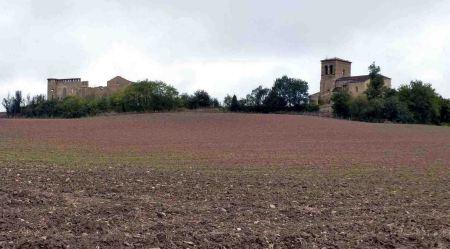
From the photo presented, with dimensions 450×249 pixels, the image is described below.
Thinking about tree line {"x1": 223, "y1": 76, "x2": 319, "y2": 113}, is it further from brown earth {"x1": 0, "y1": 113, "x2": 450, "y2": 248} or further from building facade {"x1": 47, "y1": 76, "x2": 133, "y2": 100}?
brown earth {"x1": 0, "y1": 113, "x2": 450, "y2": 248}

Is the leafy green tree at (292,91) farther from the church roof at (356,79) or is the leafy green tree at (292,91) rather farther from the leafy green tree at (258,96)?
the church roof at (356,79)

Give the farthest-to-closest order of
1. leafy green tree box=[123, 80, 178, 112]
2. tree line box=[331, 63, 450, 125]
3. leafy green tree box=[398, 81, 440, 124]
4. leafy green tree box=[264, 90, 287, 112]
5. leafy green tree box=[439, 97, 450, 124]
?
1. leafy green tree box=[439, 97, 450, 124]
2. leafy green tree box=[123, 80, 178, 112]
3. leafy green tree box=[264, 90, 287, 112]
4. leafy green tree box=[398, 81, 440, 124]
5. tree line box=[331, 63, 450, 125]

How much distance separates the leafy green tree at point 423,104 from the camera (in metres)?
108

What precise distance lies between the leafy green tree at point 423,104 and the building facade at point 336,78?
857 inches

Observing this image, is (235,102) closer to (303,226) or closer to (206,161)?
(206,161)

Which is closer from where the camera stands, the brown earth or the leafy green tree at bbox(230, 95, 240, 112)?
the brown earth

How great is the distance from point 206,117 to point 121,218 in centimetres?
7173

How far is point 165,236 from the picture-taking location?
11.5 meters

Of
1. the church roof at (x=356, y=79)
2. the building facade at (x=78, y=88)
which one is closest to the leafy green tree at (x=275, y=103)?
the church roof at (x=356, y=79)

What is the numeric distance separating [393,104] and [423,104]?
13.7 m

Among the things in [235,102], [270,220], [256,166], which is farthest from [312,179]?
[235,102]

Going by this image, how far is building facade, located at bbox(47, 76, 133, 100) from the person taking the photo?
155m

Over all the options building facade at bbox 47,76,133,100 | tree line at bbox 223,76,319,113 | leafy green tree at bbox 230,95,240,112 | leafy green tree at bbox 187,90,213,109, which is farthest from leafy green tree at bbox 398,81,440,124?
building facade at bbox 47,76,133,100

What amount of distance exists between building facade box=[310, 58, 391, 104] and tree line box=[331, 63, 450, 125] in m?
14.8
